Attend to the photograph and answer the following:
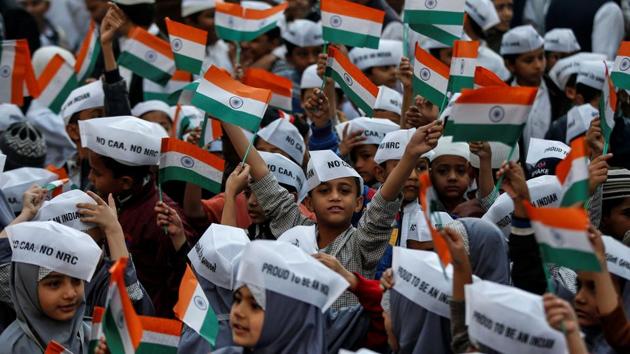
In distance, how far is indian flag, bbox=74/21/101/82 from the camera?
37.7ft

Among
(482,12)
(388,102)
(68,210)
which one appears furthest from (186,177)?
(482,12)

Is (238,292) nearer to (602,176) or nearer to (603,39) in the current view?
(602,176)

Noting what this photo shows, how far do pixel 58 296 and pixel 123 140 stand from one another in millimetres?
1539

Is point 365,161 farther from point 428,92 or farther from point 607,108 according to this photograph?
point 607,108

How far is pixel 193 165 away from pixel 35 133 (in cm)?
217

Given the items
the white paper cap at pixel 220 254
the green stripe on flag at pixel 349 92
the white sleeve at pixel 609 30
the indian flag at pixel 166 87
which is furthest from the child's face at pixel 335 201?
the white sleeve at pixel 609 30

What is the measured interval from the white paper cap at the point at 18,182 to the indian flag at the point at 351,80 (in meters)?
1.96

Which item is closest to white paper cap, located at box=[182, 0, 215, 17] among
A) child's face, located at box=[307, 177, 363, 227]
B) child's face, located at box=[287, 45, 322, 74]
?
child's face, located at box=[287, 45, 322, 74]

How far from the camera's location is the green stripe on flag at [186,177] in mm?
8805

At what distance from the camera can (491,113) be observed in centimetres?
664

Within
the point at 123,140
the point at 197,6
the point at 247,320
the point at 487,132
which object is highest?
the point at 487,132

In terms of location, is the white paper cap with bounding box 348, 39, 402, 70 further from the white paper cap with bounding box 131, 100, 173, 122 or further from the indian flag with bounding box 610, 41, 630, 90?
the indian flag with bounding box 610, 41, 630, 90

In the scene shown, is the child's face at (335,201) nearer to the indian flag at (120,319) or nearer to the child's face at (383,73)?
the indian flag at (120,319)

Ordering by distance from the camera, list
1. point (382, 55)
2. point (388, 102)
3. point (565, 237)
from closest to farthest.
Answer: point (565, 237), point (388, 102), point (382, 55)
